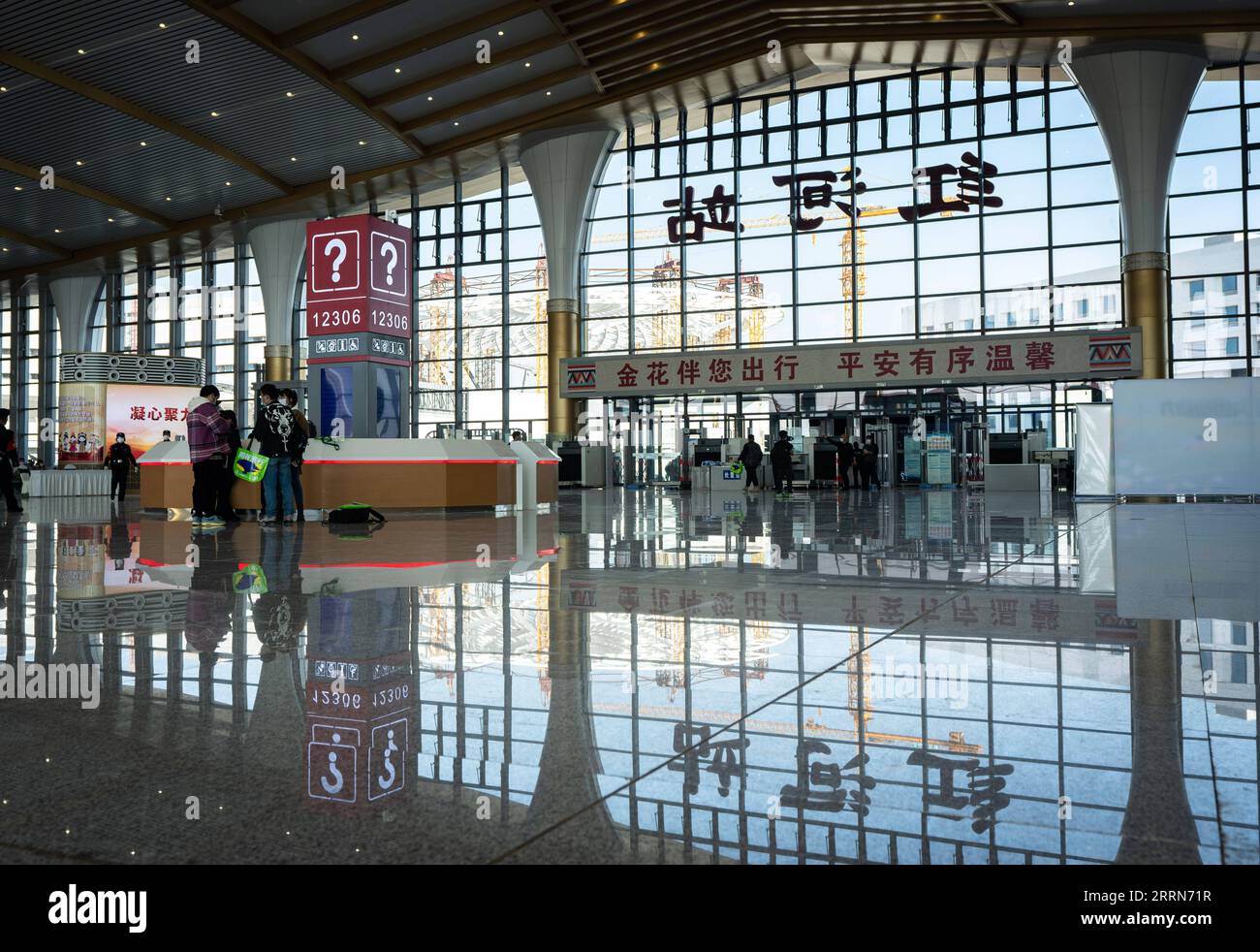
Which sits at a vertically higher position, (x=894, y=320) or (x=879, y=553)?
(x=894, y=320)

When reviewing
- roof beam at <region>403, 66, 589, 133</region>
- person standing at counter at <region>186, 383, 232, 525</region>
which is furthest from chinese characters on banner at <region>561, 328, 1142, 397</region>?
person standing at counter at <region>186, 383, 232, 525</region>

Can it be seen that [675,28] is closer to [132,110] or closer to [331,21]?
[331,21]

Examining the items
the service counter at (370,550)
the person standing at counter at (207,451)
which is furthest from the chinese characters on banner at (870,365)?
the person standing at counter at (207,451)

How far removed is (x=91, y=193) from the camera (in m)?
30.7

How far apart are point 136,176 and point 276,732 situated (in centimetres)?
3216

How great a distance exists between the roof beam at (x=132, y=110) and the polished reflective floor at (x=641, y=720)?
2117cm

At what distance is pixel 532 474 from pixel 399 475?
9.15ft

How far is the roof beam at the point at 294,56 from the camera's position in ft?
66.4

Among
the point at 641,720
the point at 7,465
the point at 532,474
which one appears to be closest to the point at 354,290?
the point at 532,474

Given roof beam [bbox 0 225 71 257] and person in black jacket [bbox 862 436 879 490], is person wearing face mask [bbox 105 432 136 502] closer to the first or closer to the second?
roof beam [bbox 0 225 71 257]
